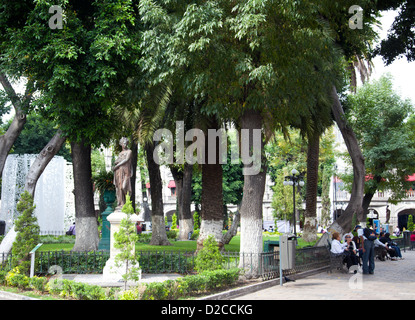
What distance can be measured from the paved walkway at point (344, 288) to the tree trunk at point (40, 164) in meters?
7.97

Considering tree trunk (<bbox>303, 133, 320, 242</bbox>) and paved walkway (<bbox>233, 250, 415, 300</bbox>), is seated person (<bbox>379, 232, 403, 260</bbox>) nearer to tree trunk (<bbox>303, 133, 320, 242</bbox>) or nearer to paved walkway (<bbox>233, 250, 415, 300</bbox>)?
tree trunk (<bbox>303, 133, 320, 242</bbox>)

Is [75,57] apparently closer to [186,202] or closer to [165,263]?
[165,263]

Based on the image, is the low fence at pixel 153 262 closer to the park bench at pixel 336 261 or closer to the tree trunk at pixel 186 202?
the park bench at pixel 336 261

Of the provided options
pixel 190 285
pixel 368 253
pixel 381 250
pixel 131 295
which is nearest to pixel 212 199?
pixel 368 253

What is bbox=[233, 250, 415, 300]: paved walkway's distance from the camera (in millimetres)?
10133

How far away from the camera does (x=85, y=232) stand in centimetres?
1622

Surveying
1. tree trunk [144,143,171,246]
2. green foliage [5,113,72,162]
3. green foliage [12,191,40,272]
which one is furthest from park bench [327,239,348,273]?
green foliage [5,113,72,162]

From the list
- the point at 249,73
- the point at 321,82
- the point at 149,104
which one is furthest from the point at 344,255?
the point at 149,104

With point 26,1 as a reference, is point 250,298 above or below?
below

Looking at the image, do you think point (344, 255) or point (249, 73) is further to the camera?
A: point (344, 255)

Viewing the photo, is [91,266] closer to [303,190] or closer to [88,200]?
[88,200]

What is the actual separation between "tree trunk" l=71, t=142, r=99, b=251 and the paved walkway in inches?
286
